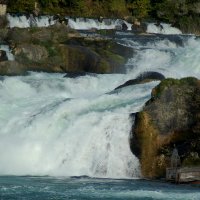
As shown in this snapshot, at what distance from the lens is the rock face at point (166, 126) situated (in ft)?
76.0

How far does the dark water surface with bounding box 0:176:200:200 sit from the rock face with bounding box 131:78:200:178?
4.28ft

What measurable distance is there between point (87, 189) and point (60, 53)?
681 inches

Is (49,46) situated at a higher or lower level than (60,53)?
higher

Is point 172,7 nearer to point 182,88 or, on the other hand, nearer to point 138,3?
point 138,3

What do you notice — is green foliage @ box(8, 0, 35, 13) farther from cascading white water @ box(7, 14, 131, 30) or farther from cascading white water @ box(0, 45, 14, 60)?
cascading white water @ box(0, 45, 14, 60)

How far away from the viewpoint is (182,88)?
24250 millimetres

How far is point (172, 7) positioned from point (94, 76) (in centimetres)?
2744

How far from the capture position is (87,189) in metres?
20.0

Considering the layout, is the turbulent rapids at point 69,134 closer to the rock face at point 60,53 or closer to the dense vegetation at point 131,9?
the rock face at point 60,53

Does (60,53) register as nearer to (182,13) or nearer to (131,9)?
(182,13)

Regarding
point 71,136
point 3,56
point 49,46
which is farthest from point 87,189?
point 49,46

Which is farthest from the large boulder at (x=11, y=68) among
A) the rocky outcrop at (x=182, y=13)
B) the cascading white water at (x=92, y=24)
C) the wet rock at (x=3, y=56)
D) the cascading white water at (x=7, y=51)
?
the rocky outcrop at (x=182, y=13)

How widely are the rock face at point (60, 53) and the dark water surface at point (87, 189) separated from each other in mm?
13564

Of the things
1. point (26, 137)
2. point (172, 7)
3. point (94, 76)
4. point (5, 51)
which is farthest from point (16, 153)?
point (172, 7)
